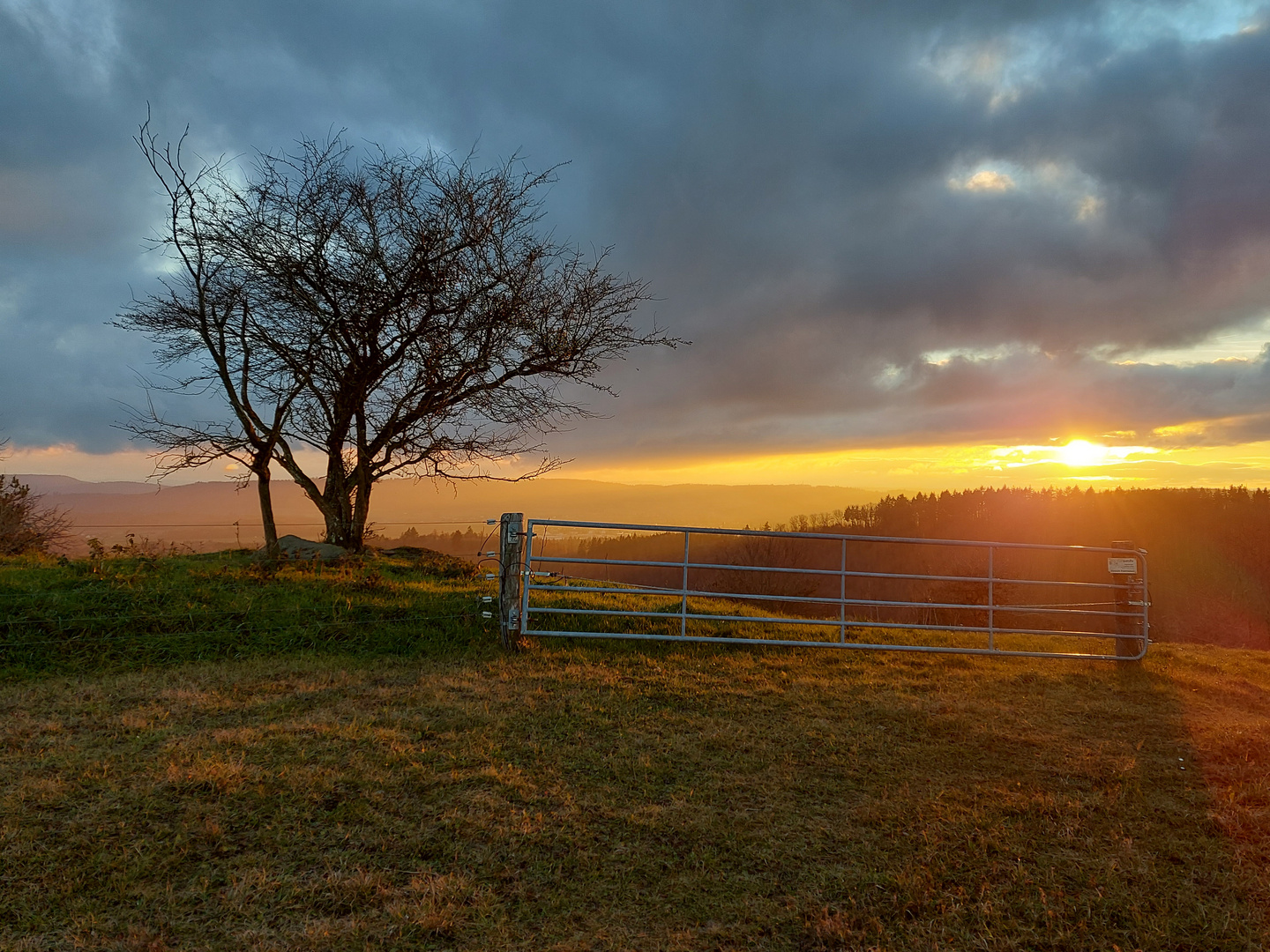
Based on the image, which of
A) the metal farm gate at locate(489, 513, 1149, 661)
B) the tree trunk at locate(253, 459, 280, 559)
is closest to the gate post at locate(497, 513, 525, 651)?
the metal farm gate at locate(489, 513, 1149, 661)

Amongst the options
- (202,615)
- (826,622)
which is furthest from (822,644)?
(202,615)

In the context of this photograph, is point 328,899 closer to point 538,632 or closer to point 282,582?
point 538,632

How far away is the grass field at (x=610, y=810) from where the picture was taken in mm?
3246

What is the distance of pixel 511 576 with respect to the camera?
26.8ft

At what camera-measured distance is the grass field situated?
128 inches

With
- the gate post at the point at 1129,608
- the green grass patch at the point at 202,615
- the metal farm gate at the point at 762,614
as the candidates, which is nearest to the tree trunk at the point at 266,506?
the green grass patch at the point at 202,615

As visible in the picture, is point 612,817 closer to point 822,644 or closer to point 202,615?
point 822,644

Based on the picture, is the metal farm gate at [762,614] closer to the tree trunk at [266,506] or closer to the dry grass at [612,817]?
the dry grass at [612,817]

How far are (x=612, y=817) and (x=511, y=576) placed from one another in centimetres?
426

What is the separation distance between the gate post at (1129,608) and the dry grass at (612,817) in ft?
6.20

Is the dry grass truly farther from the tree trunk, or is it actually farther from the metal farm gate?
the tree trunk

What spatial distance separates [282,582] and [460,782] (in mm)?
6492

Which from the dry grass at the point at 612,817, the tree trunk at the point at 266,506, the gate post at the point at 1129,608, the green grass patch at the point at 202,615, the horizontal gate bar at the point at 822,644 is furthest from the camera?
the tree trunk at the point at 266,506

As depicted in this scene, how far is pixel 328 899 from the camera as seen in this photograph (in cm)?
335
